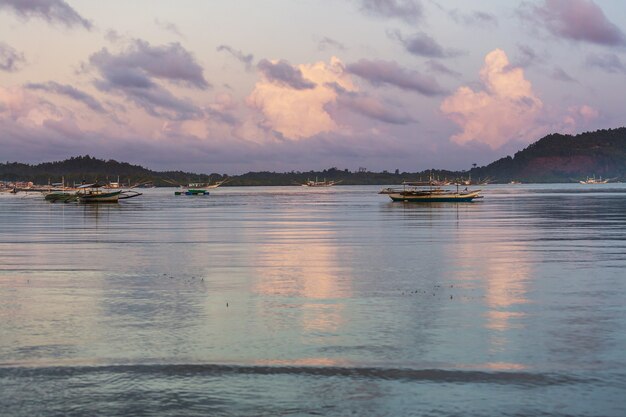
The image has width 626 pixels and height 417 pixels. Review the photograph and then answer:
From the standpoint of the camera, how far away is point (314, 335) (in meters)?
20.1

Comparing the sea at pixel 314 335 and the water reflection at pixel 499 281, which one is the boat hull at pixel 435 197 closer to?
the water reflection at pixel 499 281

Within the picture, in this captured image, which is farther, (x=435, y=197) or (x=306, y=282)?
(x=435, y=197)

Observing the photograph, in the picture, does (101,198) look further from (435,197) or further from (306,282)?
(306,282)

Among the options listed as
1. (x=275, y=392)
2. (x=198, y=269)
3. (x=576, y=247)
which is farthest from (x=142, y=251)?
(x=275, y=392)

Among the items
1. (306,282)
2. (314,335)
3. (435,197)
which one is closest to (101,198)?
(435,197)

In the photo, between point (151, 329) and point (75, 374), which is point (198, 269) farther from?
point (75, 374)

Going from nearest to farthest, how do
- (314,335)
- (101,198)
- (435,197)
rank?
(314,335)
(435,197)
(101,198)

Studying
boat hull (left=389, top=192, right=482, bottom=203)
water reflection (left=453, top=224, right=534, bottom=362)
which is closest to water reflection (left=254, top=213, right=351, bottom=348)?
water reflection (left=453, top=224, right=534, bottom=362)

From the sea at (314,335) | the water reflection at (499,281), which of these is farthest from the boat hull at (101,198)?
the sea at (314,335)

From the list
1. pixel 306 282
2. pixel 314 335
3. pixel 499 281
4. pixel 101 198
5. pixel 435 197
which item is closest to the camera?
pixel 314 335

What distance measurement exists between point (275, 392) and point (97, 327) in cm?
822

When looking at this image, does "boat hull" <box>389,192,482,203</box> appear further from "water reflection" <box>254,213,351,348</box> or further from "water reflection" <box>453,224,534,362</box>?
"water reflection" <box>254,213,351,348</box>

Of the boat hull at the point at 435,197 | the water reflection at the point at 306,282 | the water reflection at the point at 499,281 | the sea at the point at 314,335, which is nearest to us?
the sea at the point at 314,335

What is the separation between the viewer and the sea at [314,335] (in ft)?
47.0
